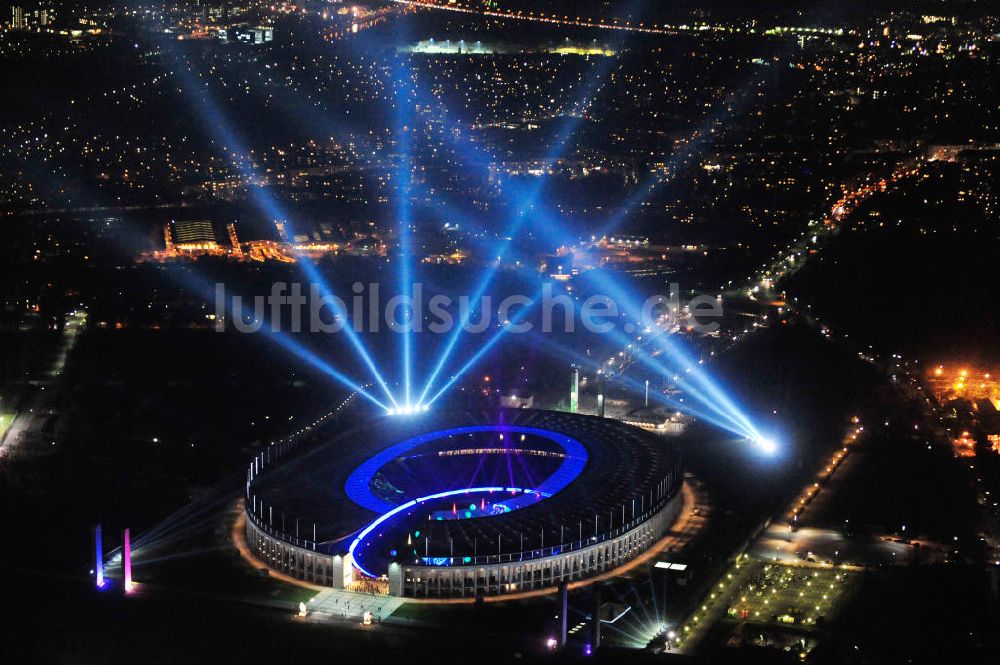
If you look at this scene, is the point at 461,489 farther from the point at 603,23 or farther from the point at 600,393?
the point at 603,23

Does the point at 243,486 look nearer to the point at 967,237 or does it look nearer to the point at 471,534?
the point at 471,534

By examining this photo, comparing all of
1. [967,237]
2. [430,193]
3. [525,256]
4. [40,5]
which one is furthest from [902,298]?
[40,5]

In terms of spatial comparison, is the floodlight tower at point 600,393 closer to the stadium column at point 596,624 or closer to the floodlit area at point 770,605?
the floodlit area at point 770,605

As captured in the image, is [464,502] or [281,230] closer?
[464,502]

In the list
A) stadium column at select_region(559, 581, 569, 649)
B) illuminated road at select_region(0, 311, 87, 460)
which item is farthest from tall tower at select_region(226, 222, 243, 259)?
stadium column at select_region(559, 581, 569, 649)

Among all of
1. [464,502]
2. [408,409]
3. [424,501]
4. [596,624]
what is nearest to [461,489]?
[464,502]

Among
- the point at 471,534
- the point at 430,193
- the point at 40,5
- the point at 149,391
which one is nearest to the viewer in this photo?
the point at 471,534
